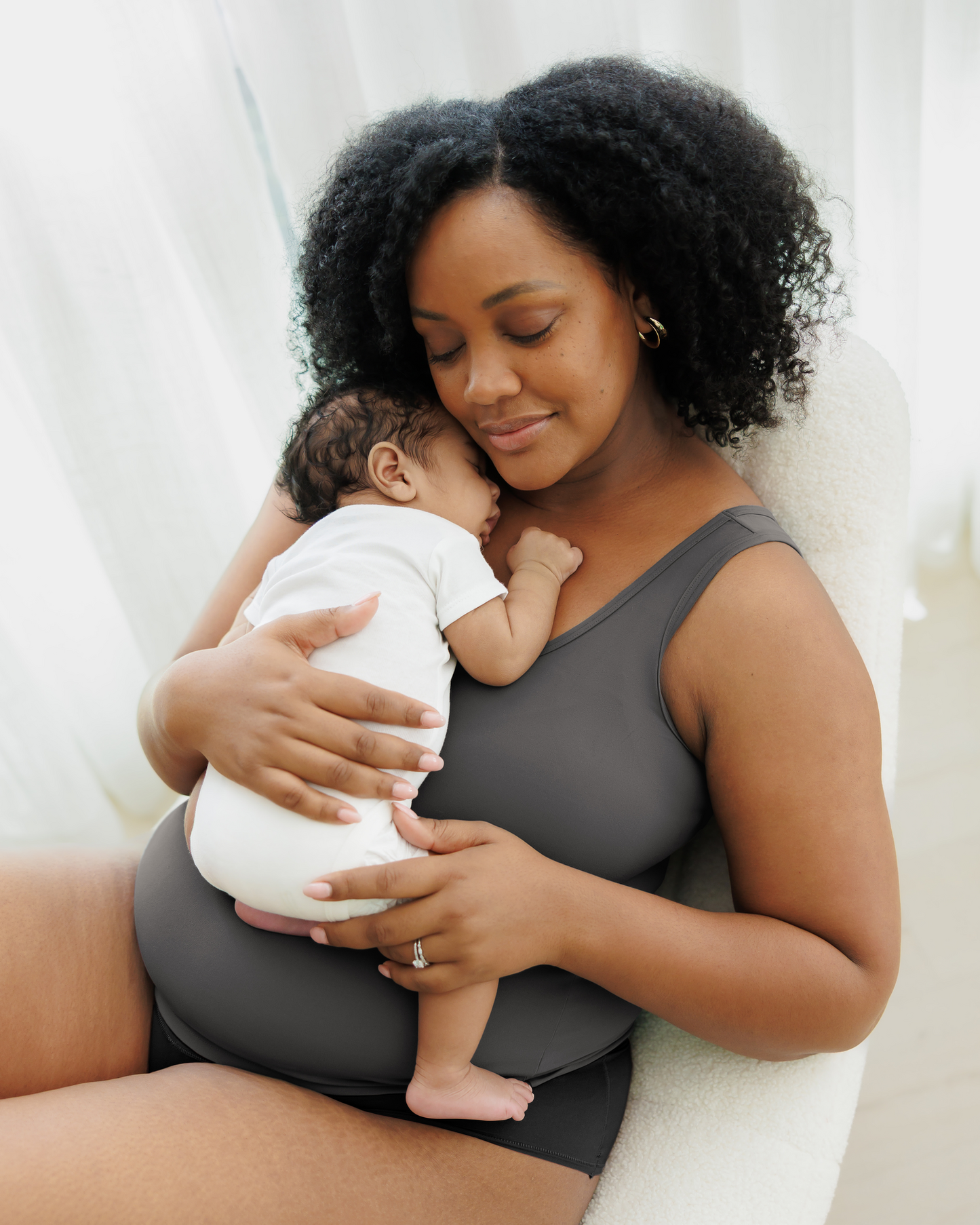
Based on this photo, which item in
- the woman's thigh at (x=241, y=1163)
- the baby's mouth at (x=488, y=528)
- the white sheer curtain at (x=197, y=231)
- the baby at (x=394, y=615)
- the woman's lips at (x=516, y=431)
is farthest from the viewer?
the white sheer curtain at (x=197, y=231)

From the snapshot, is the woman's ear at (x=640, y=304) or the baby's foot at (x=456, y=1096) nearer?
the baby's foot at (x=456, y=1096)

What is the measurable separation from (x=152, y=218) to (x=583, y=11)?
904 mm

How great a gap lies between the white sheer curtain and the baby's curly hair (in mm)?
466

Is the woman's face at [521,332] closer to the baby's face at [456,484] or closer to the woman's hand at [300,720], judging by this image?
the baby's face at [456,484]

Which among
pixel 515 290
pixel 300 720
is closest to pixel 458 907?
pixel 300 720

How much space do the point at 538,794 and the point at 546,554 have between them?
310mm

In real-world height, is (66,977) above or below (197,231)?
below

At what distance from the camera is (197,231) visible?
1.81 m

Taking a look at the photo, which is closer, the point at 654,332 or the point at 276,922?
the point at 276,922

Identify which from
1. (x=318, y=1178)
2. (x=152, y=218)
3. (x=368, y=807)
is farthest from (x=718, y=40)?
(x=318, y=1178)

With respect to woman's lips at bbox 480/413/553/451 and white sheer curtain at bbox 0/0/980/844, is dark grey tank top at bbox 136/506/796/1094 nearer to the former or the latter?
woman's lips at bbox 480/413/553/451

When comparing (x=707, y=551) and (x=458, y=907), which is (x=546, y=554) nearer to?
(x=707, y=551)

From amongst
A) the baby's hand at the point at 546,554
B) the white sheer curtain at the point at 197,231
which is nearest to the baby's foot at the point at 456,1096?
the baby's hand at the point at 546,554

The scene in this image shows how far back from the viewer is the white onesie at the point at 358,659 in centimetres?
96
